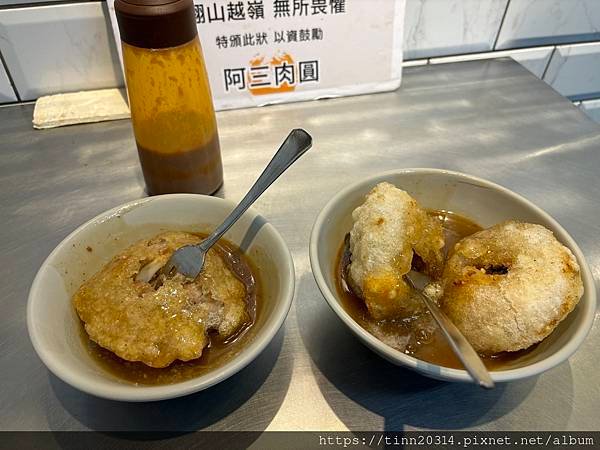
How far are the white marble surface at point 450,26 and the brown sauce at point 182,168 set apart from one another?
2.33 ft

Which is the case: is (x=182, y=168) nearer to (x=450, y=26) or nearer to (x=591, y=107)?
(x=450, y=26)

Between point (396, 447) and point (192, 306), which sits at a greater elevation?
point (192, 306)

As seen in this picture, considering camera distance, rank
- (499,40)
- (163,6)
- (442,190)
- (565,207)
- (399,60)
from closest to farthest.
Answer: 1. (163,6)
2. (442,190)
3. (565,207)
4. (399,60)
5. (499,40)

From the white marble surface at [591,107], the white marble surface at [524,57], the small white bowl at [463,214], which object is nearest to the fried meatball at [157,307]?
the small white bowl at [463,214]

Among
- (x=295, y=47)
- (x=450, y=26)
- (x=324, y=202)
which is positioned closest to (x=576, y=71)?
(x=450, y=26)

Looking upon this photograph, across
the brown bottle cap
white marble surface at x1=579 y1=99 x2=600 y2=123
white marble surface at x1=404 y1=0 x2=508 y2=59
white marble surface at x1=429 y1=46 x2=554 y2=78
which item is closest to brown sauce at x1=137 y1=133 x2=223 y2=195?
the brown bottle cap

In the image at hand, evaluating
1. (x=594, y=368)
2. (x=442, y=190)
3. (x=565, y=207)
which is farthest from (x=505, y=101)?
(x=594, y=368)

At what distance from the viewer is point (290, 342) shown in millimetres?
796

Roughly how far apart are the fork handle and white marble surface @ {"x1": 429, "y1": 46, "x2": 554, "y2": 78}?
2.83 feet

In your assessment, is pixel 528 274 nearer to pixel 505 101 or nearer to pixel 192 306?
pixel 192 306

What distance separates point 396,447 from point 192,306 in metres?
0.34

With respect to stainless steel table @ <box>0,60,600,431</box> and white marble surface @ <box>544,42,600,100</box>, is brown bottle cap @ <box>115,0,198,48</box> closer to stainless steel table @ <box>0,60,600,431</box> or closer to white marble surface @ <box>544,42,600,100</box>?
stainless steel table @ <box>0,60,600,431</box>

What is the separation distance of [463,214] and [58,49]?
1.01 m

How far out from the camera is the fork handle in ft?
2.50
